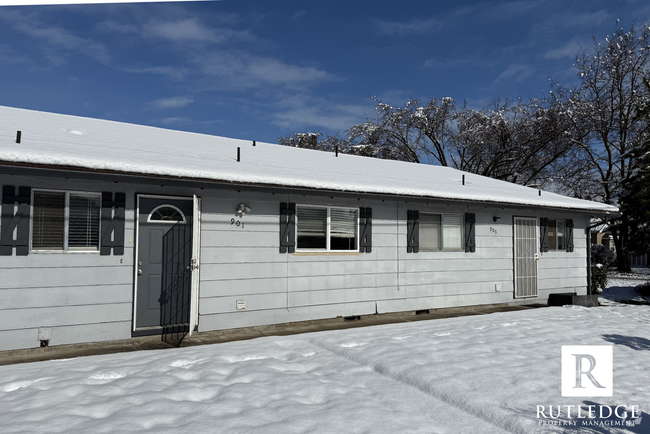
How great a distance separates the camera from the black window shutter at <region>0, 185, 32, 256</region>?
18.4 feet

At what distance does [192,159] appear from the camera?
739 centimetres

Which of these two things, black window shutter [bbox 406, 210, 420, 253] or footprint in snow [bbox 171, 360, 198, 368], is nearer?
footprint in snow [bbox 171, 360, 198, 368]

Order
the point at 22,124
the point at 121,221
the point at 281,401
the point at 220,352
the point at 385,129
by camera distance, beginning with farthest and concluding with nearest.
Result: the point at 385,129
the point at 22,124
the point at 121,221
the point at 220,352
the point at 281,401

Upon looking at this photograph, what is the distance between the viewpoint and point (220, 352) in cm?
562

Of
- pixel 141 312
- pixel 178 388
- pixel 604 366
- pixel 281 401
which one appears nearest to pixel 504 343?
pixel 604 366

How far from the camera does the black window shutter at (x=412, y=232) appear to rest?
9.20 meters

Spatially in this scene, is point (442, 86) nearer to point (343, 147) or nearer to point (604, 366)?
point (343, 147)

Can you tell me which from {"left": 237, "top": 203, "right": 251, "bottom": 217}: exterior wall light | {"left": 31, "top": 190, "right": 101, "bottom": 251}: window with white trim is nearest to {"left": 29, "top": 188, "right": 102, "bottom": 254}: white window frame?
{"left": 31, "top": 190, "right": 101, "bottom": 251}: window with white trim

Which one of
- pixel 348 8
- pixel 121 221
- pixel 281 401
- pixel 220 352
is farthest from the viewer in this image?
pixel 348 8

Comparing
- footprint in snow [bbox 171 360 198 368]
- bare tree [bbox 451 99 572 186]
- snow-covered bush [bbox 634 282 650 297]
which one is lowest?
snow-covered bush [bbox 634 282 650 297]

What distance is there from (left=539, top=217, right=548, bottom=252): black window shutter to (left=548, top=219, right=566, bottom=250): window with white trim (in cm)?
32

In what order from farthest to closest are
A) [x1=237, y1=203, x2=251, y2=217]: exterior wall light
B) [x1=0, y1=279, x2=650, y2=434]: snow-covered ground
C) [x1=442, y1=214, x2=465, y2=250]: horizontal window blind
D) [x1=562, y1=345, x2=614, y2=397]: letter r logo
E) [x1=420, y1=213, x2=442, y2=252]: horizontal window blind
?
[x1=442, y1=214, x2=465, y2=250]: horizontal window blind → [x1=420, y1=213, x2=442, y2=252]: horizontal window blind → [x1=237, y1=203, x2=251, y2=217]: exterior wall light → [x1=562, y1=345, x2=614, y2=397]: letter r logo → [x1=0, y1=279, x2=650, y2=434]: snow-covered ground

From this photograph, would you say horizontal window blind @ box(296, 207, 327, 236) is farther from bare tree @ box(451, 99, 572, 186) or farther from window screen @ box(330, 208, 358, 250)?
bare tree @ box(451, 99, 572, 186)

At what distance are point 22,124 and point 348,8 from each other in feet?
31.7
